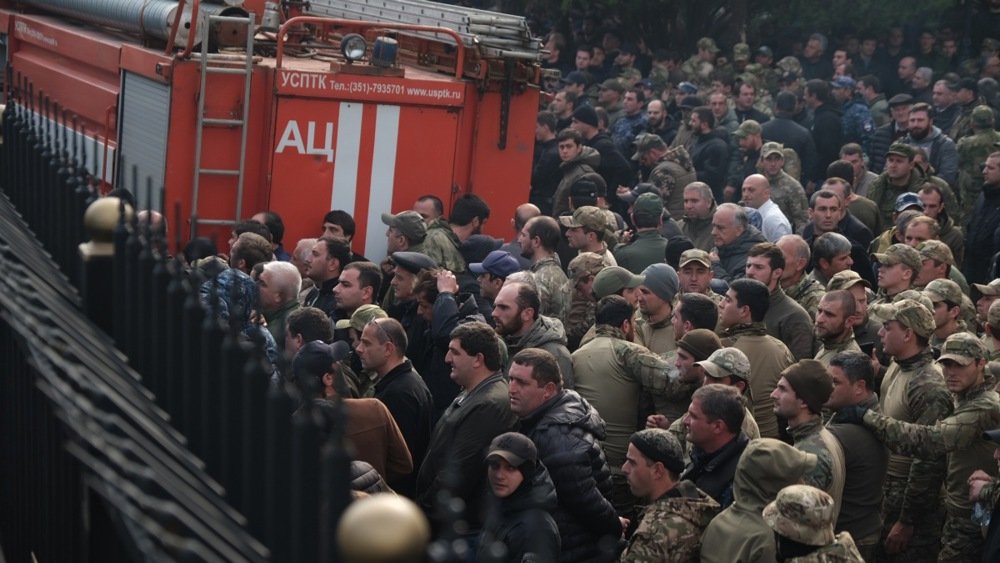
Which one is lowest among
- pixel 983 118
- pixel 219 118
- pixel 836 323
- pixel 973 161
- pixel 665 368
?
pixel 665 368

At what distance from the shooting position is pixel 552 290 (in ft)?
30.3

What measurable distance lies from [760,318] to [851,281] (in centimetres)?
89

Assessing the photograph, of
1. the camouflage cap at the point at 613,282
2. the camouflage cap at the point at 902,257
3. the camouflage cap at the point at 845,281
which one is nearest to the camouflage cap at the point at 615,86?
the camouflage cap at the point at 902,257

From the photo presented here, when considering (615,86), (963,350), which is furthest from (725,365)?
(615,86)

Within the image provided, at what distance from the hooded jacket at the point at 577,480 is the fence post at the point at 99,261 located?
2.75 meters

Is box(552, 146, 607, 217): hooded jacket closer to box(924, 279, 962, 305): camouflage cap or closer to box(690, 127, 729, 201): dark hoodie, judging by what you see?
box(690, 127, 729, 201): dark hoodie

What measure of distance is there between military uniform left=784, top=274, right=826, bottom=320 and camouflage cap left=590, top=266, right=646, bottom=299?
4.22 ft

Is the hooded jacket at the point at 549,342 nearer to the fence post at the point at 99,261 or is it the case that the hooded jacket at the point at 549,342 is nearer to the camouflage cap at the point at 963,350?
the camouflage cap at the point at 963,350

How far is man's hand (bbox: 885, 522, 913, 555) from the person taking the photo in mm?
7488

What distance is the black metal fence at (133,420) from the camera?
2588 mm

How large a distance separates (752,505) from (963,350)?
2.02 metres

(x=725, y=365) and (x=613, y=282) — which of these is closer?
(x=725, y=365)

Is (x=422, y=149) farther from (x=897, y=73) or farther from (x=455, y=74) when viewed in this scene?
(x=897, y=73)

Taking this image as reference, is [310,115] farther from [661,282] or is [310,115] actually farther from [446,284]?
[661,282]
